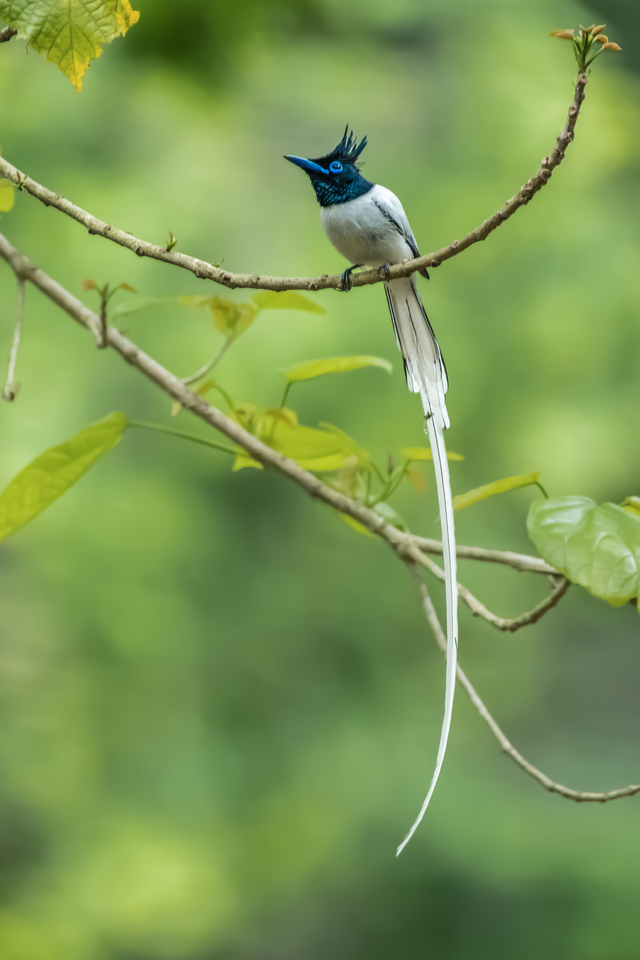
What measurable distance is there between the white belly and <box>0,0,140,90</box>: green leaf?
0.92ft

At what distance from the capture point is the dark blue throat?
866mm

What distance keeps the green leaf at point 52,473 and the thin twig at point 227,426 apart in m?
0.08

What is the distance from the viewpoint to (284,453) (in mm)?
967

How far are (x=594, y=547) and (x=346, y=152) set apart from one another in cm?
54

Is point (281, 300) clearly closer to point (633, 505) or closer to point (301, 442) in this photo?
point (301, 442)

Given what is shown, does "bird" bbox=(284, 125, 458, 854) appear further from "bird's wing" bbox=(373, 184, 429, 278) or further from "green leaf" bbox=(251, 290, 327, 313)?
"green leaf" bbox=(251, 290, 327, 313)

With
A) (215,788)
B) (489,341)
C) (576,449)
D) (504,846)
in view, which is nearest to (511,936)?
(504,846)

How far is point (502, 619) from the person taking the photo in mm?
864

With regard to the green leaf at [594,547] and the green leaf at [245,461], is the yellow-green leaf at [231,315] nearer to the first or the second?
the green leaf at [245,461]

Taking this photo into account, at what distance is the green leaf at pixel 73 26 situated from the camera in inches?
24.7

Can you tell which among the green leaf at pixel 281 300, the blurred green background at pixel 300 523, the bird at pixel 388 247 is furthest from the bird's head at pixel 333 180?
the blurred green background at pixel 300 523

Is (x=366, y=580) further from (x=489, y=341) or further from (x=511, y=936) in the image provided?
(x=511, y=936)

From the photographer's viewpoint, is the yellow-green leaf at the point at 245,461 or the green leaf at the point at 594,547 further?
the yellow-green leaf at the point at 245,461

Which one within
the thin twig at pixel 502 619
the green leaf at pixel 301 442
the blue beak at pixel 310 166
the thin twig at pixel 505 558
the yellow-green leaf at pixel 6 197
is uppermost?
the blue beak at pixel 310 166
